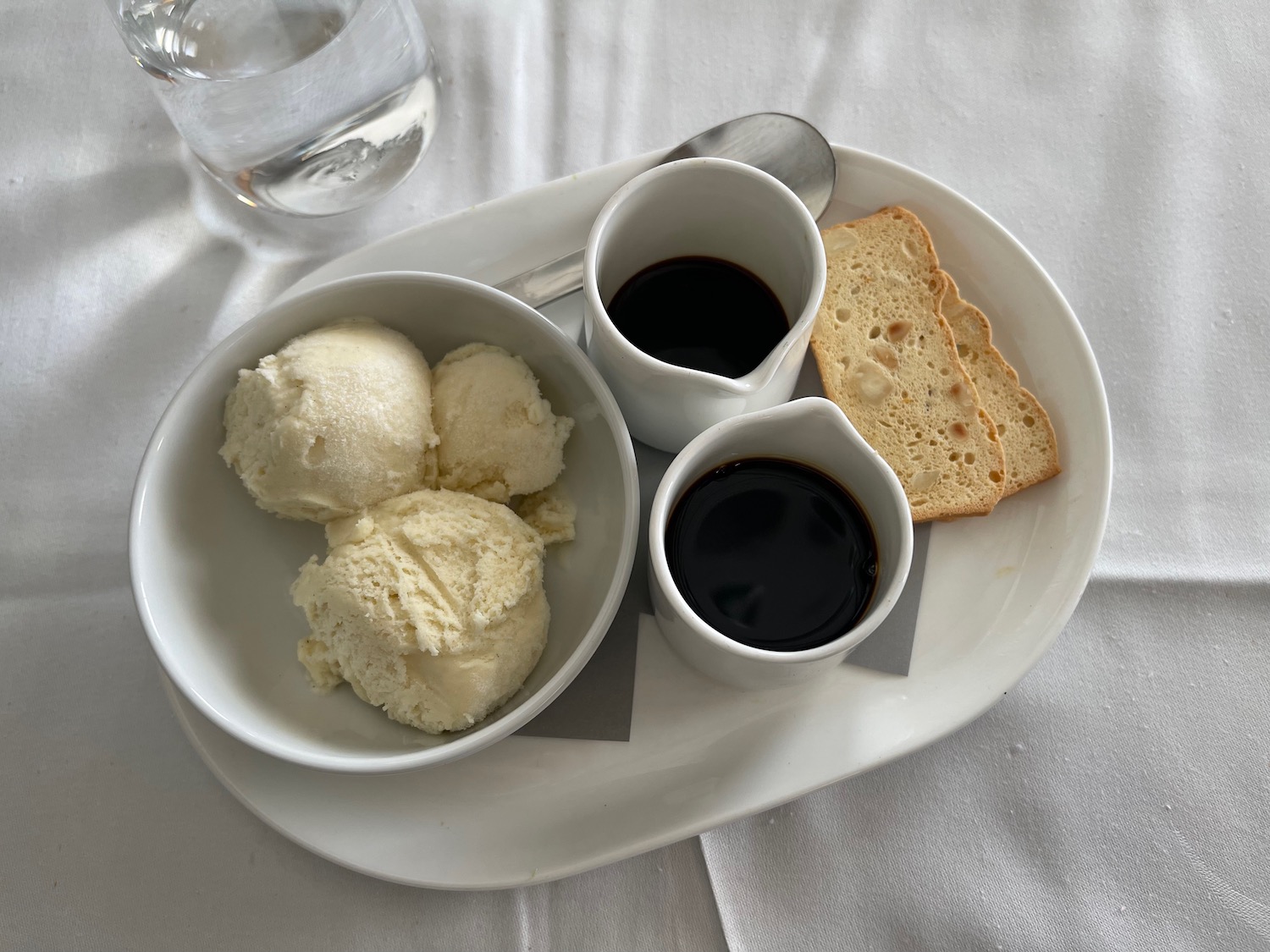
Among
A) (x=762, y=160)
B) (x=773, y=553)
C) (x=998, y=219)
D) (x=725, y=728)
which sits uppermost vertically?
(x=762, y=160)

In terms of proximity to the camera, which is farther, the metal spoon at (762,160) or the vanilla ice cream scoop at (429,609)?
the metal spoon at (762,160)

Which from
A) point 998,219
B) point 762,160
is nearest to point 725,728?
point 762,160

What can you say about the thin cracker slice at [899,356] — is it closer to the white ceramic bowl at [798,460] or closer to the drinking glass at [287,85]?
the white ceramic bowl at [798,460]

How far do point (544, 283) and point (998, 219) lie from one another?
634 millimetres

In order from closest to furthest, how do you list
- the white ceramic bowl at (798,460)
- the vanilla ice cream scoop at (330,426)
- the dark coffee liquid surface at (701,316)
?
the white ceramic bowl at (798,460) → the vanilla ice cream scoop at (330,426) → the dark coffee liquid surface at (701,316)

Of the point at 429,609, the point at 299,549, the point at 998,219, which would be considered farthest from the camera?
the point at 998,219

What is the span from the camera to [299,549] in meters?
0.91

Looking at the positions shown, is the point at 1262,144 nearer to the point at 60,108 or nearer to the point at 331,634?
the point at 331,634

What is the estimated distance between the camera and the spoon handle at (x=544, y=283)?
957mm

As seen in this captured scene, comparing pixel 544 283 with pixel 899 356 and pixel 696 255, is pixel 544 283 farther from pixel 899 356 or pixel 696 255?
pixel 899 356

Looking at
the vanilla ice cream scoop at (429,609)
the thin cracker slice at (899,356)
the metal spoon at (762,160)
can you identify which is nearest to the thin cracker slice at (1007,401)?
the thin cracker slice at (899,356)

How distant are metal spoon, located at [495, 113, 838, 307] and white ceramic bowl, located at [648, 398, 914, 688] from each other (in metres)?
0.31

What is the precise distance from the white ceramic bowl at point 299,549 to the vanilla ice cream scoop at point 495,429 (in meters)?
0.04

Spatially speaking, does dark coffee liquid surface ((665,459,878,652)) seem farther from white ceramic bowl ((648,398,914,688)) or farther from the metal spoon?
the metal spoon
